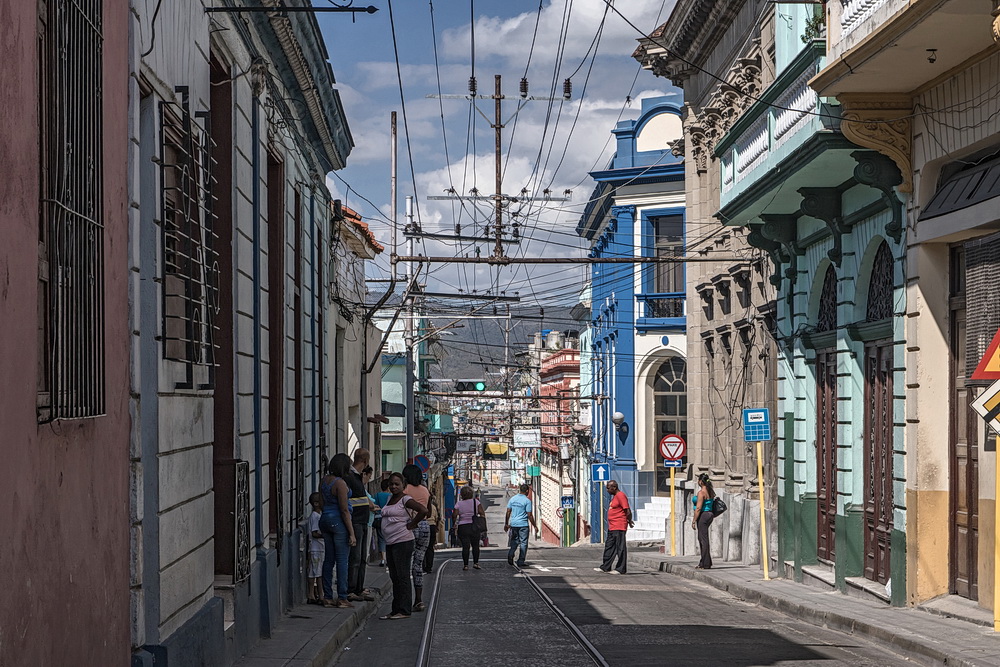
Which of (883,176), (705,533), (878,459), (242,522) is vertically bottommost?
(705,533)

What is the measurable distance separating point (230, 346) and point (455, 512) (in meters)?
14.5

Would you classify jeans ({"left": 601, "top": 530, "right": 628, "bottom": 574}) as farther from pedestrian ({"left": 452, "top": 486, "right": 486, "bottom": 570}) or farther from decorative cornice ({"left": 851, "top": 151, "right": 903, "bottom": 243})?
decorative cornice ({"left": 851, "top": 151, "right": 903, "bottom": 243})

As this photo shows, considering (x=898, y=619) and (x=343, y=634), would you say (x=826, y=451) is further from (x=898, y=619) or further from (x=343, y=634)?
(x=343, y=634)

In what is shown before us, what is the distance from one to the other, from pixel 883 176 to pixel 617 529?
10225 millimetres

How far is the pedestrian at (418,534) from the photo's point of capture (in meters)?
16.1

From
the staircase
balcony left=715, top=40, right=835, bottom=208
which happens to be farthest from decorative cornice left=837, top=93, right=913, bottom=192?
the staircase

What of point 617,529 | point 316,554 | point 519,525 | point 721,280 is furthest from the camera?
point 721,280

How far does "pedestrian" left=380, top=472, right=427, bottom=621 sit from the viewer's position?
1517cm

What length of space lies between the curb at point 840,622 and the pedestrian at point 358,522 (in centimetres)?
511

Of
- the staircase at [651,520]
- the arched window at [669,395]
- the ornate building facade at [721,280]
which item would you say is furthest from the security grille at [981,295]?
the arched window at [669,395]

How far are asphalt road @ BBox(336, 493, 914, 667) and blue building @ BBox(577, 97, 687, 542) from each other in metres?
23.2

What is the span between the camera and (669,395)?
144 feet

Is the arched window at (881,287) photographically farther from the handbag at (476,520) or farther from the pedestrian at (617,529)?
the handbag at (476,520)

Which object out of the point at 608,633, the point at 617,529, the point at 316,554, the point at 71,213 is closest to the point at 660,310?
the point at 617,529
